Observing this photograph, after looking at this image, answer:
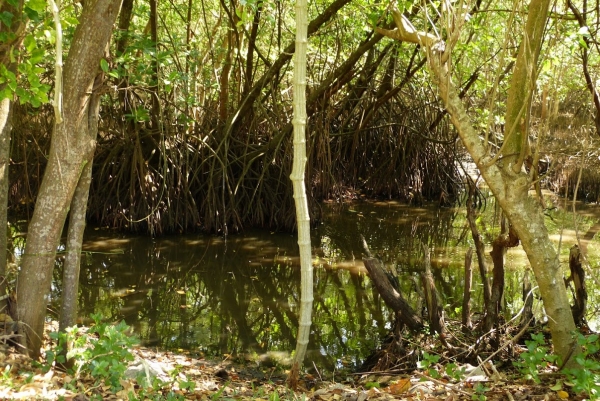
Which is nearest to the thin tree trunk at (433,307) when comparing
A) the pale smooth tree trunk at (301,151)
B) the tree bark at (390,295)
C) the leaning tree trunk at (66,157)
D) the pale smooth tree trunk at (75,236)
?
the tree bark at (390,295)

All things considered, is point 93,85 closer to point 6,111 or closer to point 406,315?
point 6,111

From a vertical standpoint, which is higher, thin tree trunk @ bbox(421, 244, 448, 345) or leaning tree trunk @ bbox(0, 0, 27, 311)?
leaning tree trunk @ bbox(0, 0, 27, 311)

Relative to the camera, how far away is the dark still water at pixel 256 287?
17.1ft

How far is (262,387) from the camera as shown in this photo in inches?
146

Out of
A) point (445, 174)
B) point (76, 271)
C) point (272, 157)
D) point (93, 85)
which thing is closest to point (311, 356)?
point (76, 271)

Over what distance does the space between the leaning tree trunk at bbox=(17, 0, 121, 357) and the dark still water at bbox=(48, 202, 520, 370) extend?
50 cm

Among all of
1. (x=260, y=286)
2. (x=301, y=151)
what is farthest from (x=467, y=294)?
(x=260, y=286)

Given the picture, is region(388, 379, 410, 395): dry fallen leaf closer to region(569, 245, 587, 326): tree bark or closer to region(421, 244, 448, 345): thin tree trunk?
region(421, 244, 448, 345): thin tree trunk

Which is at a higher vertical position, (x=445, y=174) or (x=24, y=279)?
(x=445, y=174)

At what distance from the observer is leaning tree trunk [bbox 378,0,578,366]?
11.5ft

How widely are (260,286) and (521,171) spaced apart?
11.9ft

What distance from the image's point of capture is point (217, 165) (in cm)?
866

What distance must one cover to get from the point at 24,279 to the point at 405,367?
2400 millimetres

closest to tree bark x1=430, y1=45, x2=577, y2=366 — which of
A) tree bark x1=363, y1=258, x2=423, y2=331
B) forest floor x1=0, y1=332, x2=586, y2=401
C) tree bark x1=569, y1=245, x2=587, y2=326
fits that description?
forest floor x1=0, y1=332, x2=586, y2=401
